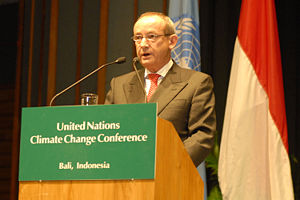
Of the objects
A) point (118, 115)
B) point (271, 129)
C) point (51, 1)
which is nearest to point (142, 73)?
point (118, 115)

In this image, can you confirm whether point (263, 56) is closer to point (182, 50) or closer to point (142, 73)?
point (182, 50)

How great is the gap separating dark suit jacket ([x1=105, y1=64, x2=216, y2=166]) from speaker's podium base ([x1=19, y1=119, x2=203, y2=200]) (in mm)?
477

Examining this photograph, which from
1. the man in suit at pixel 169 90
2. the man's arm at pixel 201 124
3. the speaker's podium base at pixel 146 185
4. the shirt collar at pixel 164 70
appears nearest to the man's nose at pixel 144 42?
the man in suit at pixel 169 90

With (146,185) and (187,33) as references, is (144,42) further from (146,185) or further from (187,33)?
(187,33)

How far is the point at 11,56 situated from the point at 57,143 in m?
3.70

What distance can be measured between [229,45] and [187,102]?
6.69ft

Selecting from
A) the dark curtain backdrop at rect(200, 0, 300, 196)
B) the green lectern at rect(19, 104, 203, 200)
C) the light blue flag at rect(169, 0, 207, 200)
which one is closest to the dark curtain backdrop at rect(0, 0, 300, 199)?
the dark curtain backdrop at rect(200, 0, 300, 196)

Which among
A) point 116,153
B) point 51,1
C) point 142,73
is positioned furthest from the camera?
point 51,1

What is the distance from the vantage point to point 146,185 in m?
1.79

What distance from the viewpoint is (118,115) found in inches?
74.1

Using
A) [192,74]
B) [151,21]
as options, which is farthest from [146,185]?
[151,21]

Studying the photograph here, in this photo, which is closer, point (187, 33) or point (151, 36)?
point (151, 36)

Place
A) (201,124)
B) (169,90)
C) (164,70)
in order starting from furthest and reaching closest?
1. (164,70)
2. (169,90)
3. (201,124)

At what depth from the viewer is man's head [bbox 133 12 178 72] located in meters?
2.81
